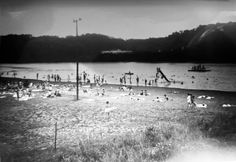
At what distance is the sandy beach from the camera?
28.6 feet

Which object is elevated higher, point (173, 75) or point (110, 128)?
point (173, 75)

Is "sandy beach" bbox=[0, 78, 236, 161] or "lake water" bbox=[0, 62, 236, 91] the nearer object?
"sandy beach" bbox=[0, 78, 236, 161]

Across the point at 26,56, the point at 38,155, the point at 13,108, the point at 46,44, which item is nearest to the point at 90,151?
the point at 38,155

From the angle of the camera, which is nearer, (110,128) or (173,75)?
(110,128)

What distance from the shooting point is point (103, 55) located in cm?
14588

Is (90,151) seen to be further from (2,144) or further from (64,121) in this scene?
(64,121)

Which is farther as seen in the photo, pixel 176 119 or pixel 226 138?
pixel 176 119

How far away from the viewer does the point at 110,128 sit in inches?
517

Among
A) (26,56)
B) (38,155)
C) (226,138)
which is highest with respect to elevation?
(26,56)

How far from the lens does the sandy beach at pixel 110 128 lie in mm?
8719

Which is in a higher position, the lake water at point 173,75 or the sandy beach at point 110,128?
the lake water at point 173,75

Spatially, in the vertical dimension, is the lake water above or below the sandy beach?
above

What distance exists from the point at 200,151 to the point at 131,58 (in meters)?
136

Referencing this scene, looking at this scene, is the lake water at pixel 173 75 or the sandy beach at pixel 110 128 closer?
the sandy beach at pixel 110 128
